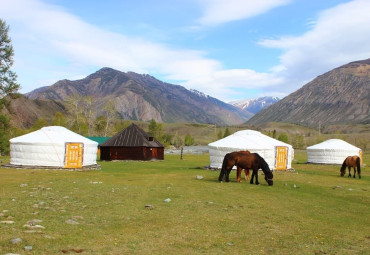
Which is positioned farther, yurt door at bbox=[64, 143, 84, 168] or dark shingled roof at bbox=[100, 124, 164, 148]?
dark shingled roof at bbox=[100, 124, 164, 148]

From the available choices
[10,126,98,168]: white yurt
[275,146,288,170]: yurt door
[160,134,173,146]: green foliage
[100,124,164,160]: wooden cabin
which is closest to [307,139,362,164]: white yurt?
[275,146,288,170]: yurt door

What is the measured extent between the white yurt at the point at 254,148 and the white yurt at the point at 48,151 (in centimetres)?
920

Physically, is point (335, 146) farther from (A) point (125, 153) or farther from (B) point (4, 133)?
(B) point (4, 133)

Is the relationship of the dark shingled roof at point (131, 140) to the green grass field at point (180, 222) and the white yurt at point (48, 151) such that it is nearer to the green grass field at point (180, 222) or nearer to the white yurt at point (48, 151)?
the white yurt at point (48, 151)

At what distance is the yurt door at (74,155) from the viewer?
24.2 meters

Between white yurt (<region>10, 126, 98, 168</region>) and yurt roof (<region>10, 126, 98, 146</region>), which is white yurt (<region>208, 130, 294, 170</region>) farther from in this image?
white yurt (<region>10, 126, 98, 168</region>)

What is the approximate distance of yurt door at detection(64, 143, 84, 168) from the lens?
79.5 ft

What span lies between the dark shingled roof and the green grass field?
79.2 feet

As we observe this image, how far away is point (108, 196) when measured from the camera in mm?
11484

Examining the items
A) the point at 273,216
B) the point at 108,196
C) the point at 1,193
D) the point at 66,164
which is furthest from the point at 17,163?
the point at 273,216

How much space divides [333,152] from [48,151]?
25.2 meters

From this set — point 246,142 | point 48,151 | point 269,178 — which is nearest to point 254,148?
point 246,142

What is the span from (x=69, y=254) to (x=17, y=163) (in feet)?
69.4

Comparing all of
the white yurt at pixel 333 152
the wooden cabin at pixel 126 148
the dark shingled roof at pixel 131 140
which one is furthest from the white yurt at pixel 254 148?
the dark shingled roof at pixel 131 140
